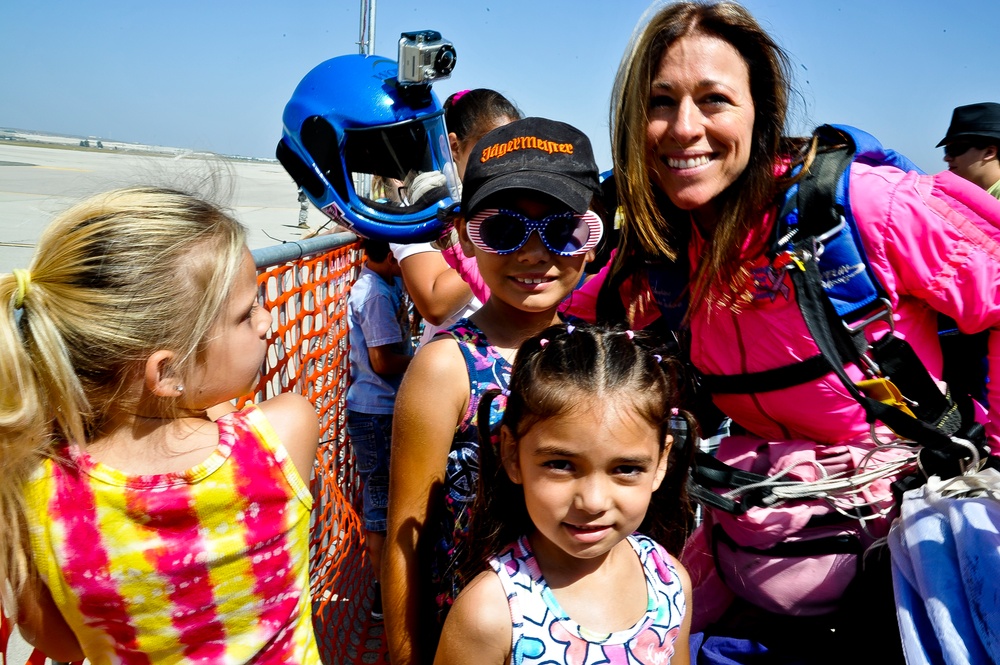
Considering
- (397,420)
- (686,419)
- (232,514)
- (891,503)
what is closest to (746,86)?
(686,419)

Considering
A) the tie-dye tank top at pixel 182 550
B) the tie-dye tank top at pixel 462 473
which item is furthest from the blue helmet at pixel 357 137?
the tie-dye tank top at pixel 182 550

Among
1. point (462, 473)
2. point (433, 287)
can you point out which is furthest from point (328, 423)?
point (462, 473)

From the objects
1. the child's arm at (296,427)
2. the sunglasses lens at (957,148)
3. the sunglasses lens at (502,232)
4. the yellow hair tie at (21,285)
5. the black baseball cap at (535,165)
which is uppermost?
the sunglasses lens at (957,148)

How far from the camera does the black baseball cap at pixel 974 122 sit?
5.59 meters

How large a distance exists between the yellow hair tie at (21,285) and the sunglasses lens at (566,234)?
1.08 meters

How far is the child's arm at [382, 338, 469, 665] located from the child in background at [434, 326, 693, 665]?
105 mm

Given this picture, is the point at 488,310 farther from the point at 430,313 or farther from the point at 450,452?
the point at 430,313

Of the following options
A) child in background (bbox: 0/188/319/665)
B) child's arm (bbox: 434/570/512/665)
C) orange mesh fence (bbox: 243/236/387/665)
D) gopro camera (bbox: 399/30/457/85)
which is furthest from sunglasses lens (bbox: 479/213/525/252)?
gopro camera (bbox: 399/30/457/85)

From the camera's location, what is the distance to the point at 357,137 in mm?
2971

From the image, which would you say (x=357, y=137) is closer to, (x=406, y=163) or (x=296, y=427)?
(x=406, y=163)

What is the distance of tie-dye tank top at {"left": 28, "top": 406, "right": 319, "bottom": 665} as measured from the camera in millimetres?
1358

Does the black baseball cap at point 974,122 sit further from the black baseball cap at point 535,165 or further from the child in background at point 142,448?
the child in background at point 142,448

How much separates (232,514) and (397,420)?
417 millimetres

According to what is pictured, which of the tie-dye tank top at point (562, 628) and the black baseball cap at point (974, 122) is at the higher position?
the black baseball cap at point (974, 122)
